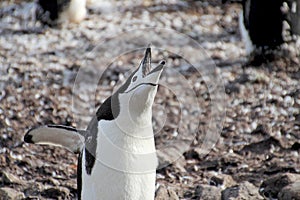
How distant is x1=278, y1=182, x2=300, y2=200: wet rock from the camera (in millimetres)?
4182

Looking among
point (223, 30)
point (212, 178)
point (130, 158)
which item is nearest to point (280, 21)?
point (223, 30)

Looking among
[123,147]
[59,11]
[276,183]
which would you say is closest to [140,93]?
[123,147]

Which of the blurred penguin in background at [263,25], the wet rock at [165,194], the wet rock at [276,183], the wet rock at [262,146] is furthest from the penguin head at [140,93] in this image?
the blurred penguin in background at [263,25]

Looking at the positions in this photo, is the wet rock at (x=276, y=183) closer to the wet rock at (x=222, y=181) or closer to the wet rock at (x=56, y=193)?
the wet rock at (x=222, y=181)

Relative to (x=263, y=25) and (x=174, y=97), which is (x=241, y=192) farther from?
(x=263, y=25)

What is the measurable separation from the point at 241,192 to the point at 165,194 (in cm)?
43

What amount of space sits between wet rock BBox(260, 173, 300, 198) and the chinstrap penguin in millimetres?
1062

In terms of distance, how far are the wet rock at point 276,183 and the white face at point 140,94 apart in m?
1.32

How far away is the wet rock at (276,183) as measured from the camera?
4.45 metres

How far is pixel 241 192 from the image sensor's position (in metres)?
4.38

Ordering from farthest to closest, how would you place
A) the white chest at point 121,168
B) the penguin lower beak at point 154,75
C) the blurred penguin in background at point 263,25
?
the blurred penguin in background at point 263,25, the white chest at point 121,168, the penguin lower beak at point 154,75

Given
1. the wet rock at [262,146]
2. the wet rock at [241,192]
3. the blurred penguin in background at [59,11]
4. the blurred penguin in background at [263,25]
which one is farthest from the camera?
the blurred penguin in background at [59,11]

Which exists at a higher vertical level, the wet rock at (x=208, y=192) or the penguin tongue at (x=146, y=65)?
the penguin tongue at (x=146, y=65)

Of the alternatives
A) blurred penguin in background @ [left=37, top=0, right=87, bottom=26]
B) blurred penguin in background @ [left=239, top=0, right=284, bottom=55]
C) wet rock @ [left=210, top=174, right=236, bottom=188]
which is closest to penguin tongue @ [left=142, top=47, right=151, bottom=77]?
wet rock @ [left=210, top=174, right=236, bottom=188]
